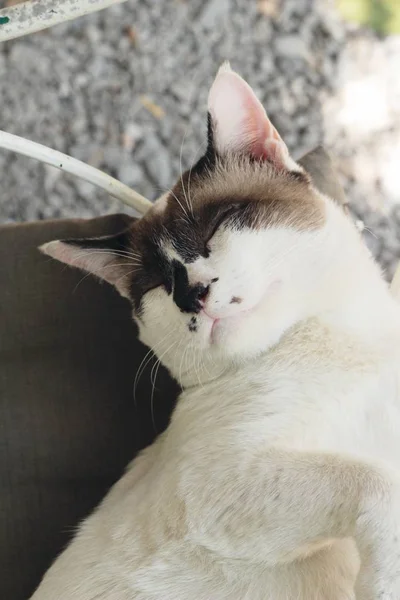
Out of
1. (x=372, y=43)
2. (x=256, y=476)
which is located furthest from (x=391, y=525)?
(x=372, y=43)

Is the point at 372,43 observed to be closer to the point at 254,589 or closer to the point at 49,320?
the point at 49,320

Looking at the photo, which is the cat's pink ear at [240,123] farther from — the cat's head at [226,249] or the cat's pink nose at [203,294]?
the cat's pink nose at [203,294]

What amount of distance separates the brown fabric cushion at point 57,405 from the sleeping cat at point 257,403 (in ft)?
0.77

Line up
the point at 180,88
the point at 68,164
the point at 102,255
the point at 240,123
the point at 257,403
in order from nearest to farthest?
the point at 257,403 < the point at 240,123 < the point at 102,255 < the point at 68,164 < the point at 180,88

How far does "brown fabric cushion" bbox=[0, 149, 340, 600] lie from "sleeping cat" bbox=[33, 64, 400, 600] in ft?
0.77

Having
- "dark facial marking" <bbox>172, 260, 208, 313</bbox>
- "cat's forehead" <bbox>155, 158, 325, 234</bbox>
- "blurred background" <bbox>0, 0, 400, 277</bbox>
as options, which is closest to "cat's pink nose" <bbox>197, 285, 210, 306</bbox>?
"dark facial marking" <bbox>172, 260, 208, 313</bbox>

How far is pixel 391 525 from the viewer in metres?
0.92

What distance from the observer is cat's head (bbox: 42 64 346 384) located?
1.12 m

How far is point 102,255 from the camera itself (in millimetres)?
1391

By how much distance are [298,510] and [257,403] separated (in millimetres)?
200

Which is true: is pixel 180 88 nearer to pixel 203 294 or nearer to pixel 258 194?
pixel 258 194

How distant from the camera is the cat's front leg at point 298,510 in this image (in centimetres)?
92

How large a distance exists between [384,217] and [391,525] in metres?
1.47

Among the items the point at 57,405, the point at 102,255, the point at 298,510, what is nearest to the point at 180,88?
the point at 102,255
